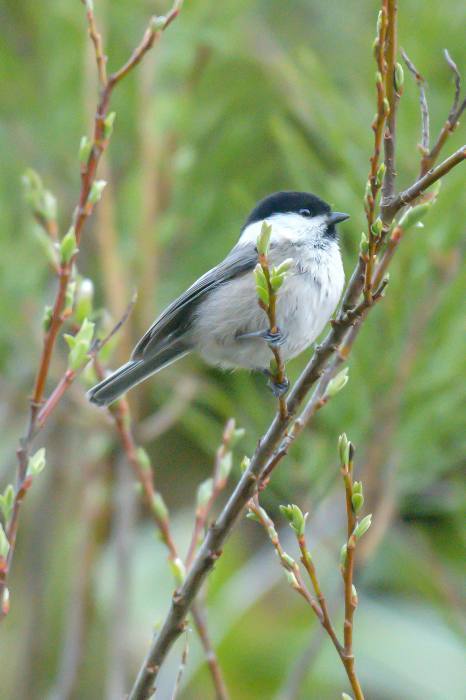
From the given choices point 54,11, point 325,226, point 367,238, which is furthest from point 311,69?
point 367,238

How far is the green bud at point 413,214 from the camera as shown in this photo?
111cm

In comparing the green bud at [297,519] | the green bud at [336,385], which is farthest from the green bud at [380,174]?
the green bud at [297,519]

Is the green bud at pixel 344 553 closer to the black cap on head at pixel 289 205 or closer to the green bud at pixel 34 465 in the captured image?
the green bud at pixel 34 465

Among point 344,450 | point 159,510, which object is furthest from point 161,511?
point 344,450

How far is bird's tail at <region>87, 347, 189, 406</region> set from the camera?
1689mm

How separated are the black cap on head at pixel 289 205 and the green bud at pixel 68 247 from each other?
98 centimetres

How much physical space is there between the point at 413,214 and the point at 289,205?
3.36ft

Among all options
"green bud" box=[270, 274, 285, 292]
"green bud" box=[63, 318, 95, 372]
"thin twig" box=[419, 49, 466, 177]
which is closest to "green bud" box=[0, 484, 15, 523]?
"green bud" box=[63, 318, 95, 372]

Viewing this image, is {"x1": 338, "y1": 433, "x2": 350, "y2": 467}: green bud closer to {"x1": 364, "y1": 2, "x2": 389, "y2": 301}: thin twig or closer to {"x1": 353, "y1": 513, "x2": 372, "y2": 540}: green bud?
{"x1": 353, "y1": 513, "x2": 372, "y2": 540}: green bud

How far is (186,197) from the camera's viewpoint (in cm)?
243

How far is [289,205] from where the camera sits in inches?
83.5

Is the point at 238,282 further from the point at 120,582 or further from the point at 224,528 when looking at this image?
the point at 224,528

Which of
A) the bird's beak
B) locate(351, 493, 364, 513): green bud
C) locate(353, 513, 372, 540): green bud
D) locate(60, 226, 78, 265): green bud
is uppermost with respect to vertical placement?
the bird's beak

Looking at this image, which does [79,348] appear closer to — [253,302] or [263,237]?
[263,237]
